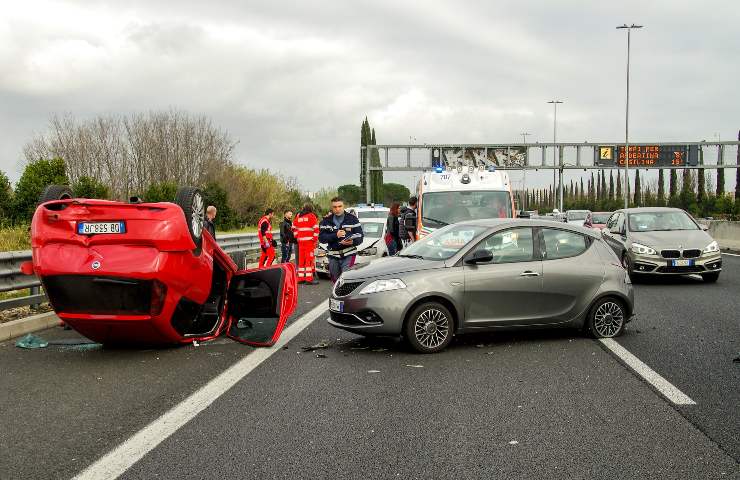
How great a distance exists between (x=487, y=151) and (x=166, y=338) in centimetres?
5261

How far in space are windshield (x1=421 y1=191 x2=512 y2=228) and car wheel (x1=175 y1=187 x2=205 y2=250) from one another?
8.96 m

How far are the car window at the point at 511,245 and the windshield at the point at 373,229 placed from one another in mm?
12075

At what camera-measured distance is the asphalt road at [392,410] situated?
4719 mm

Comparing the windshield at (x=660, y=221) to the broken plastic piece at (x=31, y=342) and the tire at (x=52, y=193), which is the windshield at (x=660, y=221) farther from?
the broken plastic piece at (x=31, y=342)

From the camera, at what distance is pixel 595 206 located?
99312 mm

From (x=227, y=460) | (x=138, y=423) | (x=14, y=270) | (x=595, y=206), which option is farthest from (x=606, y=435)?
(x=595, y=206)

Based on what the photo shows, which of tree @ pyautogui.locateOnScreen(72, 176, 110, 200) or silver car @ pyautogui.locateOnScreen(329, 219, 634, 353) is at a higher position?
tree @ pyautogui.locateOnScreen(72, 176, 110, 200)

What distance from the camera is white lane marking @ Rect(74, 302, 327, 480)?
15.2 feet

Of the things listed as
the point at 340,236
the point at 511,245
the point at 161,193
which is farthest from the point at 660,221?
the point at 161,193

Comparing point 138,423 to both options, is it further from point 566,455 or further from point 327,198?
point 327,198

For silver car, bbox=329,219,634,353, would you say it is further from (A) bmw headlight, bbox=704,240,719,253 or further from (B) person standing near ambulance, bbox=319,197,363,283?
(A) bmw headlight, bbox=704,240,719,253

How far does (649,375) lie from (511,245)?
2404mm

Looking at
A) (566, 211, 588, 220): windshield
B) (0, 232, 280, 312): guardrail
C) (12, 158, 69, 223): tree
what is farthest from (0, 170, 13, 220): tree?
(566, 211, 588, 220): windshield

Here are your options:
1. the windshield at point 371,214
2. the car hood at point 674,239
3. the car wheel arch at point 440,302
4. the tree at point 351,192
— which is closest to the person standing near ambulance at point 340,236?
the car wheel arch at point 440,302
